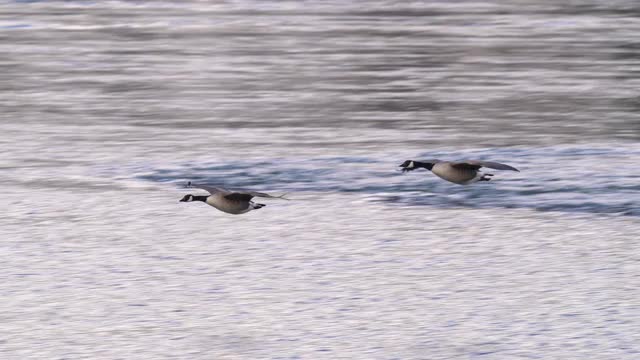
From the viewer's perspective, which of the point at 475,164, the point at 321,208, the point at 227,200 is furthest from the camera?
the point at 321,208

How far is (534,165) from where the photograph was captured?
21.5ft

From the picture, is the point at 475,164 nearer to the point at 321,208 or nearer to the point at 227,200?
the point at 227,200

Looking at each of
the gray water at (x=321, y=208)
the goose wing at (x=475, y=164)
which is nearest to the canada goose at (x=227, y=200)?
the gray water at (x=321, y=208)

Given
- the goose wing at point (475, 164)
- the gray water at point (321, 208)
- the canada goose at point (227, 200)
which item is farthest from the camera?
the goose wing at point (475, 164)

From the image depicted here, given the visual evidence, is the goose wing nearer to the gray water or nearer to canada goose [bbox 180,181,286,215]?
the gray water

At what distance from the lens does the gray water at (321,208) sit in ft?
13.0

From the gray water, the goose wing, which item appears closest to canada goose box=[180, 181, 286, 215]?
the gray water

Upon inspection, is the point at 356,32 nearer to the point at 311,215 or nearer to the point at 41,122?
the point at 41,122

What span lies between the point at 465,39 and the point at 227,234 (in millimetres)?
8316

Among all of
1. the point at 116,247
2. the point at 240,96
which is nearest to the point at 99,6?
the point at 240,96

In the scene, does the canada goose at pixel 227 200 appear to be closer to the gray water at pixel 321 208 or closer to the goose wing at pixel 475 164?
the gray water at pixel 321 208

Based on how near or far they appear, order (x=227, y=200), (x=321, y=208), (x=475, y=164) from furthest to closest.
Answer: (x=321, y=208) → (x=475, y=164) → (x=227, y=200)

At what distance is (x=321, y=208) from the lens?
18.5ft

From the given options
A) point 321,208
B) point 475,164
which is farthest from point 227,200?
point 321,208
